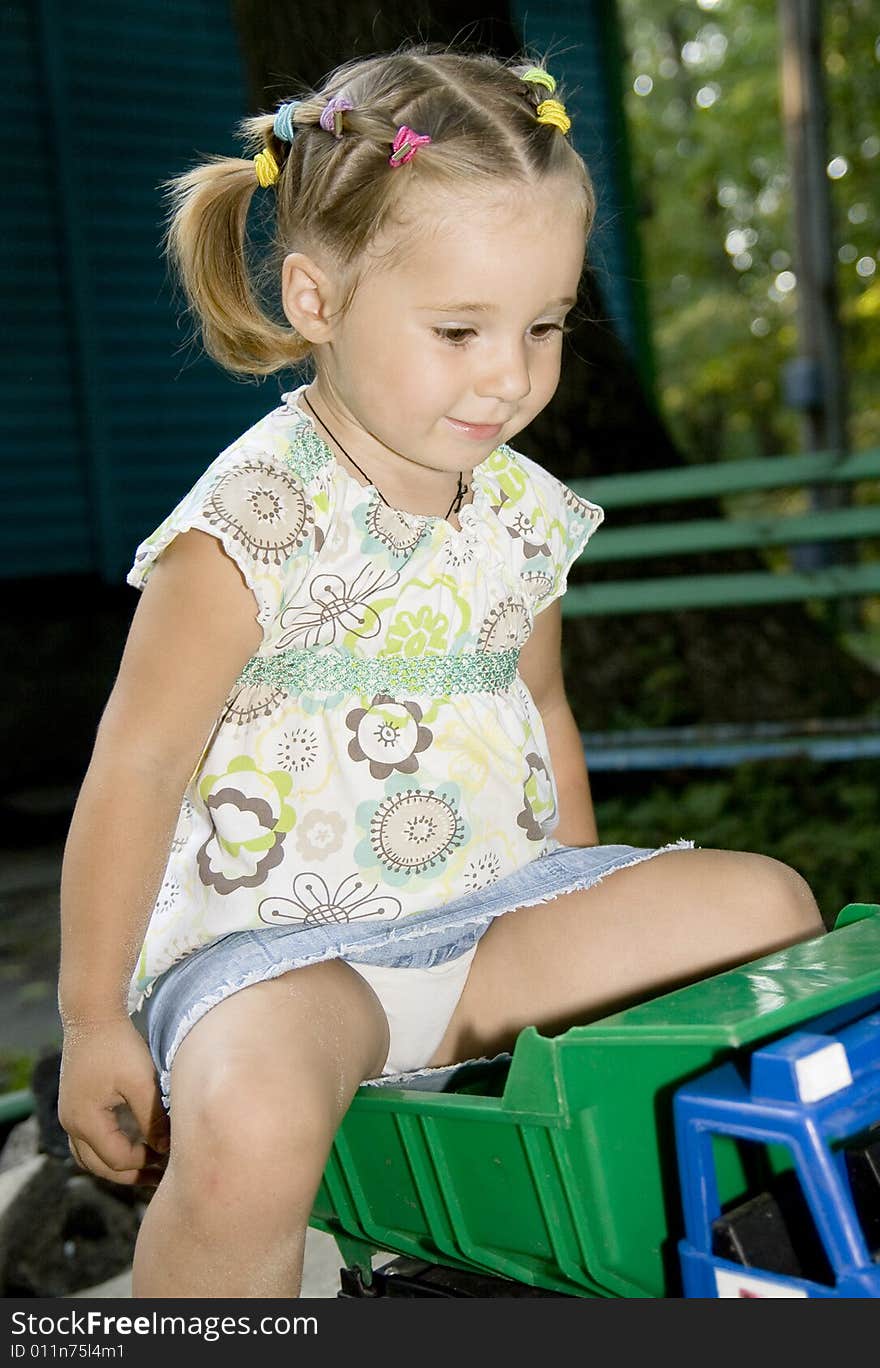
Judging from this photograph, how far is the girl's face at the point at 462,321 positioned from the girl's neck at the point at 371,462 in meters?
0.05

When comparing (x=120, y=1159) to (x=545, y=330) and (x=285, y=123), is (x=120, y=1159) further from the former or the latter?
(x=285, y=123)

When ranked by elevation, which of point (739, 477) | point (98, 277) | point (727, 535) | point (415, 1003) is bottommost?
point (415, 1003)

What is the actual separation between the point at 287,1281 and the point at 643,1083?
1.16 ft

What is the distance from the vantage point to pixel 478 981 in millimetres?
1540

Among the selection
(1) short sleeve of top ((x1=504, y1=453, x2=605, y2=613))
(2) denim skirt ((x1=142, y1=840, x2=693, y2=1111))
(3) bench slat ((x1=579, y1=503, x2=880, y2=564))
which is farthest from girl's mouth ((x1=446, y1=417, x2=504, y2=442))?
(3) bench slat ((x1=579, y1=503, x2=880, y2=564))

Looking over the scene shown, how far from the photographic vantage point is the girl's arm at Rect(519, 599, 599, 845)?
1.83m

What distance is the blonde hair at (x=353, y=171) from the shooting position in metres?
1.47

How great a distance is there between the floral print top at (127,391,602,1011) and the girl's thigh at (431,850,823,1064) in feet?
0.31

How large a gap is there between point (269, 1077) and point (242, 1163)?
0.07 m

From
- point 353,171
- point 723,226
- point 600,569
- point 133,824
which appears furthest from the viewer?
point 723,226

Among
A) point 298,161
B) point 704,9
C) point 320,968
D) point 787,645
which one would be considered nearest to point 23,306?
point 787,645

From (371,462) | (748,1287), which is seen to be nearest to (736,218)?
(371,462)

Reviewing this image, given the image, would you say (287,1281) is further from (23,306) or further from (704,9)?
(704,9)

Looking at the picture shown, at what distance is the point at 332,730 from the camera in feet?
5.03
